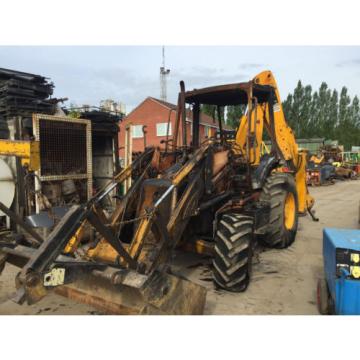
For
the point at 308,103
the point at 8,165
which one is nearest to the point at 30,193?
the point at 8,165

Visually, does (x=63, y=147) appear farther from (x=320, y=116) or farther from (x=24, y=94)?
(x=320, y=116)

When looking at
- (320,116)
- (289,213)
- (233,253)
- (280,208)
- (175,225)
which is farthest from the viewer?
(320,116)

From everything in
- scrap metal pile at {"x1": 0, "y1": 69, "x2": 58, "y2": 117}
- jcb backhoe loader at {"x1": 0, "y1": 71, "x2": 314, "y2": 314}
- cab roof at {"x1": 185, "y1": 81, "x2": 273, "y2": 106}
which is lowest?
jcb backhoe loader at {"x1": 0, "y1": 71, "x2": 314, "y2": 314}

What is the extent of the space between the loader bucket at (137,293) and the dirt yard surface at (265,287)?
53 centimetres

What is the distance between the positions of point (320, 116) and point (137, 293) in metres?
48.3

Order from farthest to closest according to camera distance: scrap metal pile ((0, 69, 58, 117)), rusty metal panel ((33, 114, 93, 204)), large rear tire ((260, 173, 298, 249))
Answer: scrap metal pile ((0, 69, 58, 117))
rusty metal panel ((33, 114, 93, 204))
large rear tire ((260, 173, 298, 249))

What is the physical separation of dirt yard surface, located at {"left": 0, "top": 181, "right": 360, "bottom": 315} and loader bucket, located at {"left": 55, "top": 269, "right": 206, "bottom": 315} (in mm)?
530

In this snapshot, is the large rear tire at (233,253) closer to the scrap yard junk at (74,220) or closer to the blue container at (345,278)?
the scrap yard junk at (74,220)

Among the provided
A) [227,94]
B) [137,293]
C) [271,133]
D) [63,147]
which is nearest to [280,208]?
[271,133]

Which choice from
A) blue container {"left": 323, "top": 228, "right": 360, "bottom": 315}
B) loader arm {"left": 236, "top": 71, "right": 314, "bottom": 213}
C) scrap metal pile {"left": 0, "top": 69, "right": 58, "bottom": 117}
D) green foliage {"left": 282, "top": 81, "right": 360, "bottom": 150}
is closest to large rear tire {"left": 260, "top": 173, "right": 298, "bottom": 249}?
loader arm {"left": 236, "top": 71, "right": 314, "bottom": 213}

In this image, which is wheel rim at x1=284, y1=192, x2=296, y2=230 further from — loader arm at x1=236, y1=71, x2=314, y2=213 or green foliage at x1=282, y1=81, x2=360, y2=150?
green foliage at x1=282, y1=81, x2=360, y2=150

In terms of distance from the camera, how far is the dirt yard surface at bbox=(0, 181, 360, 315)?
391 cm

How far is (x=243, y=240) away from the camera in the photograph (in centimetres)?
415

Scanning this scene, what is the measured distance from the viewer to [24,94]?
26.9 ft
